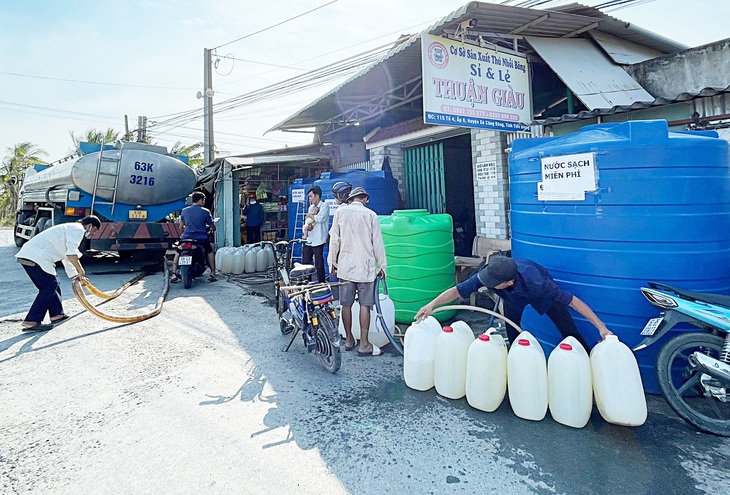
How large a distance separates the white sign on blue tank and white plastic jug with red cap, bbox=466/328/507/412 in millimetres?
1290

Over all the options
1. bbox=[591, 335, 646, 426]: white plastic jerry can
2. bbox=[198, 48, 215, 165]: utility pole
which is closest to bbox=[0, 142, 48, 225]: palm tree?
bbox=[198, 48, 215, 165]: utility pole

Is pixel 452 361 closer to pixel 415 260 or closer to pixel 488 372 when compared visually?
pixel 488 372

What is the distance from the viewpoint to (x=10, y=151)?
85.5ft

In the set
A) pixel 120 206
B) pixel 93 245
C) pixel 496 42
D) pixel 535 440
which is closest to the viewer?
pixel 535 440

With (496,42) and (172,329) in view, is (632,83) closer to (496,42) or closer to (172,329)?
(496,42)

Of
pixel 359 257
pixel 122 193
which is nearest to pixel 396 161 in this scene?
pixel 359 257

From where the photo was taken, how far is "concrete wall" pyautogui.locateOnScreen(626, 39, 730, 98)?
17.1 ft

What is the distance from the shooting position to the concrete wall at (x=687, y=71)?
5.20 m

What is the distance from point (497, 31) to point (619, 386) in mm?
4702

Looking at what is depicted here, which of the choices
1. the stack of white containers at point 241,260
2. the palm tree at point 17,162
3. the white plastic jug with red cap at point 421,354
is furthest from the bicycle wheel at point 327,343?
the palm tree at point 17,162

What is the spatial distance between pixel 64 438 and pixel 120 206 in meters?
7.59

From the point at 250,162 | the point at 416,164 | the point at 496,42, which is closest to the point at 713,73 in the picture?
the point at 496,42

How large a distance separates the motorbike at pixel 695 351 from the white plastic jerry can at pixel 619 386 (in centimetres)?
33

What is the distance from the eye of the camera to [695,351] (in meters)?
2.79
